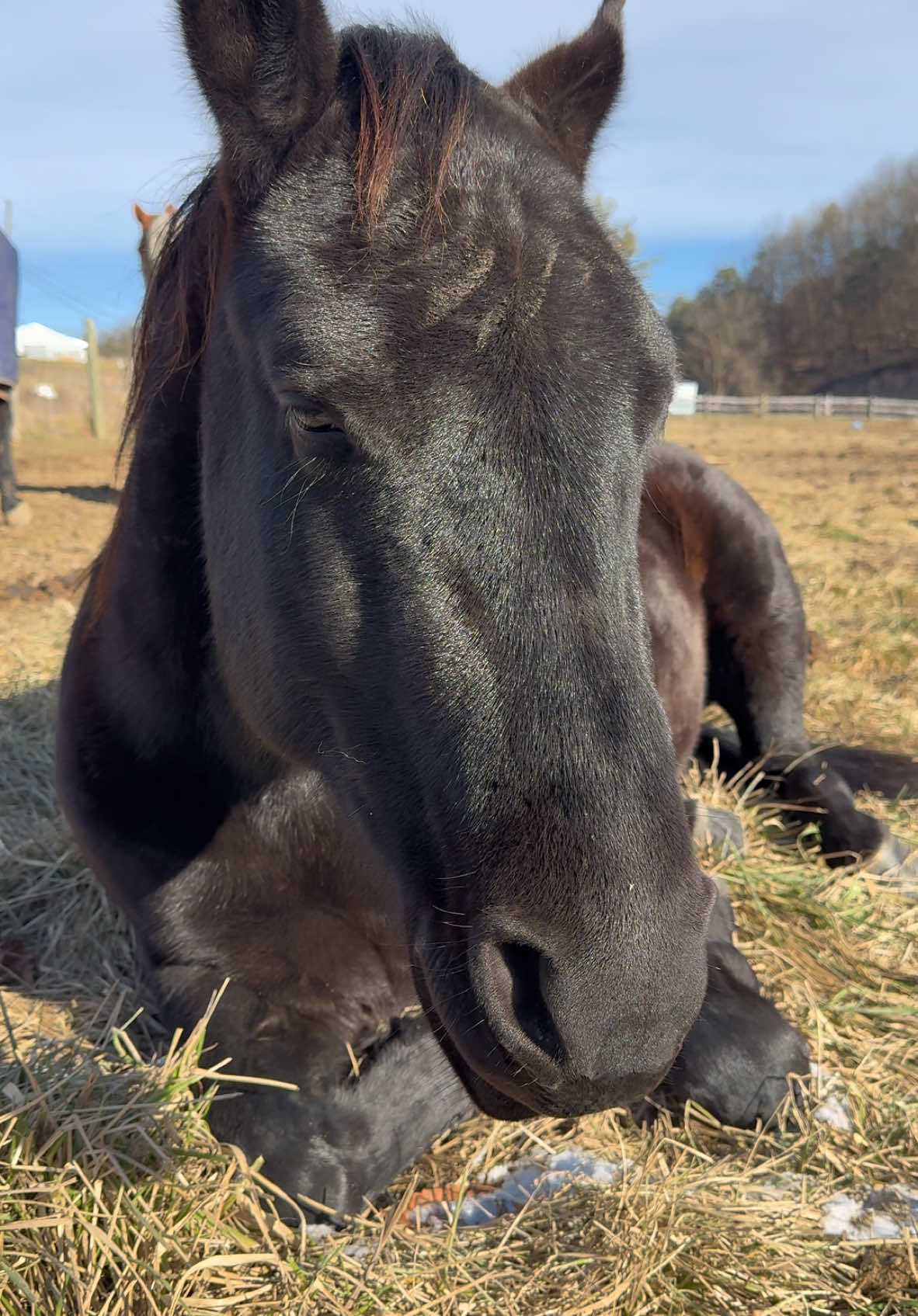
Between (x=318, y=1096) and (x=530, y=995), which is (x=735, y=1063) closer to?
(x=318, y=1096)

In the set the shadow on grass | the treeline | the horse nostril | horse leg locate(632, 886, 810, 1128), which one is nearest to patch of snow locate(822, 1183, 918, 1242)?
horse leg locate(632, 886, 810, 1128)

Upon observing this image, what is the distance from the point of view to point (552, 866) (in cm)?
117

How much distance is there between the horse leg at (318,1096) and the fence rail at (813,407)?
36076 mm

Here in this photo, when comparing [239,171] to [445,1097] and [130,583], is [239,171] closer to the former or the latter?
[130,583]

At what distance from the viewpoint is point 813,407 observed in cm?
3725

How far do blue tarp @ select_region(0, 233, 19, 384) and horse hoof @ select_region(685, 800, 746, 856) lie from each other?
803 centimetres

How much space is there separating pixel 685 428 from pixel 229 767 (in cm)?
2773

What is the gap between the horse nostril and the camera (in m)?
1.16

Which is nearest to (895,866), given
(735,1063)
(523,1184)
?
(735,1063)

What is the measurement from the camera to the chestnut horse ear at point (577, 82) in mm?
2041

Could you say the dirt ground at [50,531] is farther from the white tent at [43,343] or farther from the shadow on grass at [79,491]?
the white tent at [43,343]

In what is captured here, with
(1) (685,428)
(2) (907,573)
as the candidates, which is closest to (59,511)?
(2) (907,573)

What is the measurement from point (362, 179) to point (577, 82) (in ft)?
2.75

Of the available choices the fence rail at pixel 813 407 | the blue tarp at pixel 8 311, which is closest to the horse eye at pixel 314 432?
the blue tarp at pixel 8 311
